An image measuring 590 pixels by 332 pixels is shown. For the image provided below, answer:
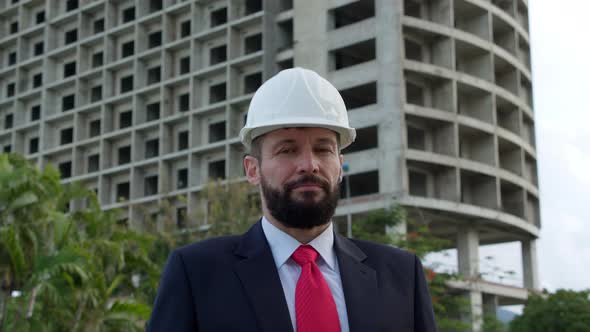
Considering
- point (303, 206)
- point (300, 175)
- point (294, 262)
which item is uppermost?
point (300, 175)

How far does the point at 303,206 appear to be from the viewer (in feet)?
12.2

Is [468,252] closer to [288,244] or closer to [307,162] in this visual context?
[288,244]

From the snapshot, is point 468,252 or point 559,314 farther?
point 468,252

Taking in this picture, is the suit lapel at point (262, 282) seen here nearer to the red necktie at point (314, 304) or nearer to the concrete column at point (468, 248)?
the red necktie at point (314, 304)

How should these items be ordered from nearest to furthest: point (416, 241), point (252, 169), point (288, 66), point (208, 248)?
point (208, 248), point (252, 169), point (416, 241), point (288, 66)

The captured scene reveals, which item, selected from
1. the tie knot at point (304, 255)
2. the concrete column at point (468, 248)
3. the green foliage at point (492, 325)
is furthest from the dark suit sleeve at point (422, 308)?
the concrete column at point (468, 248)

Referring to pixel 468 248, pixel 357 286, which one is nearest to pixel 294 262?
pixel 357 286

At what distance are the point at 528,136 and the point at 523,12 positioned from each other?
938 centimetres


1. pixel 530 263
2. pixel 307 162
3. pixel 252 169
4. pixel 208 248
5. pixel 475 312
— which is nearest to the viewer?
pixel 307 162

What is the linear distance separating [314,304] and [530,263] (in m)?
60.4

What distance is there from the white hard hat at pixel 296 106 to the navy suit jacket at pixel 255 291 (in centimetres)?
49

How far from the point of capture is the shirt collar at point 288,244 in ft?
12.5

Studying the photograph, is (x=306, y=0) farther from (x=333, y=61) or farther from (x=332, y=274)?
(x=332, y=274)

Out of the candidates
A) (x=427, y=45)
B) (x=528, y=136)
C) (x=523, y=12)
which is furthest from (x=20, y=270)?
(x=523, y=12)
